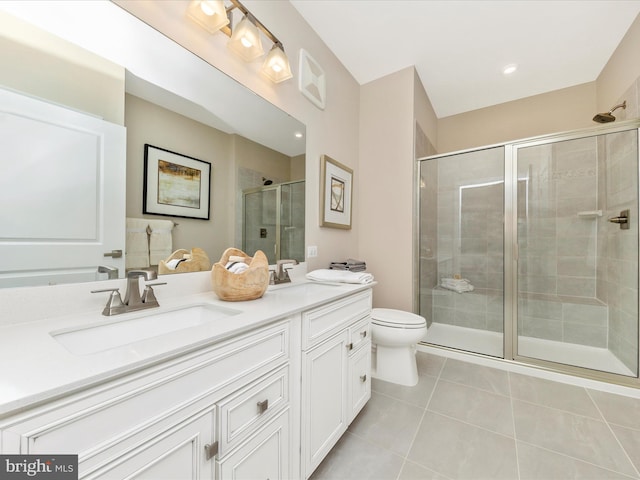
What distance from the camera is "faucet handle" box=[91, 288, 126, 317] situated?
846 millimetres

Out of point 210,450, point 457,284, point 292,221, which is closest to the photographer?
point 210,450

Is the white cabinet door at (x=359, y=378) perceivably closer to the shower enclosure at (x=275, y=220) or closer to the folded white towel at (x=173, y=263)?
the shower enclosure at (x=275, y=220)

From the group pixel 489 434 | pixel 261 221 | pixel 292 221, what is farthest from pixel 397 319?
pixel 261 221

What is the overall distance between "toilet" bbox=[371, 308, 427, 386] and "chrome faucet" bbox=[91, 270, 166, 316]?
56.9 inches

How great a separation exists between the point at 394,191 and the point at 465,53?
1270 mm

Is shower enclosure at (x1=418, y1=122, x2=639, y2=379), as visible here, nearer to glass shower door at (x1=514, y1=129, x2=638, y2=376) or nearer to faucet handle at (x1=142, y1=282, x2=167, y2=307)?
glass shower door at (x1=514, y1=129, x2=638, y2=376)

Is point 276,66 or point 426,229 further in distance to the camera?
point 426,229

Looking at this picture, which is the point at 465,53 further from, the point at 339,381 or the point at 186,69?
the point at 339,381

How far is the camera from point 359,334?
1460 millimetres

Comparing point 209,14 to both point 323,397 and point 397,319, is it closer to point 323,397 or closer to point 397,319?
point 323,397

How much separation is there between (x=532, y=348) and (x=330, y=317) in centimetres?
213

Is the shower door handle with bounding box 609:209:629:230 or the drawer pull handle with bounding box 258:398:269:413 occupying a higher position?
the shower door handle with bounding box 609:209:629:230

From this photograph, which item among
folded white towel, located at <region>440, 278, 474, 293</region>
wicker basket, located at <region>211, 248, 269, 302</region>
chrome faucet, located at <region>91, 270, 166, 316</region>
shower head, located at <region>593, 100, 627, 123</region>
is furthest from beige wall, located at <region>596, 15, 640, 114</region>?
chrome faucet, located at <region>91, 270, 166, 316</region>

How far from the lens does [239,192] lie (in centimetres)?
139
